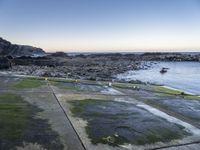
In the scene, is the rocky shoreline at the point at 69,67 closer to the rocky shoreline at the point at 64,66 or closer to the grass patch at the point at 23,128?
the rocky shoreline at the point at 64,66

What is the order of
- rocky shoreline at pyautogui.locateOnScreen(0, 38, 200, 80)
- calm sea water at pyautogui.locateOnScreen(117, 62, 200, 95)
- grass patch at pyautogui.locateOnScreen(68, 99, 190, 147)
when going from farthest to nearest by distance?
1. rocky shoreline at pyautogui.locateOnScreen(0, 38, 200, 80)
2. calm sea water at pyautogui.locateOnScreen(117, 62, 200, 95)
3. grass patch at pyautogui.locateOnScreen(68, 99, 190, 147)

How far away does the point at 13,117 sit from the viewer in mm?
5789

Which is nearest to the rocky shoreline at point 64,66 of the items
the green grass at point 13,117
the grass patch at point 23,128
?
the green grass at point 13,117

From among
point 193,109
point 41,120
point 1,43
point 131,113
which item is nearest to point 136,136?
point 131,113

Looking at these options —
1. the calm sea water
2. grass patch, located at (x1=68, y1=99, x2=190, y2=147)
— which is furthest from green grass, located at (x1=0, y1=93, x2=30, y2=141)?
the calm sea water

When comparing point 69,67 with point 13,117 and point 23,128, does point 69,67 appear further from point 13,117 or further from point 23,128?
point 23,128

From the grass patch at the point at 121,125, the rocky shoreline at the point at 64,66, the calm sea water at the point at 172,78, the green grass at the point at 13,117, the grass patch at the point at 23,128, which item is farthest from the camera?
the rocky shoreline at the point at 64,66

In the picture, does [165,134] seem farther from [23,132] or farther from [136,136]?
[23,132]

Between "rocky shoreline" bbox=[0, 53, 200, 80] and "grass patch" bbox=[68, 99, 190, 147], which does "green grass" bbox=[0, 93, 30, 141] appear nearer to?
"grass patch" bbox=[68, 99, 190, 147]

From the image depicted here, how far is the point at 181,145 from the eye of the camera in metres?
5.00

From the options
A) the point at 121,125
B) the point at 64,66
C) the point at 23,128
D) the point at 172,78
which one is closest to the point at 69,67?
the point at 64,66

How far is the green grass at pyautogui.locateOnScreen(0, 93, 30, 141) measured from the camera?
481 cm

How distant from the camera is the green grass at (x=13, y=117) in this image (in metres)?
4.81

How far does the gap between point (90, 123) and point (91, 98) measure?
2898mm
